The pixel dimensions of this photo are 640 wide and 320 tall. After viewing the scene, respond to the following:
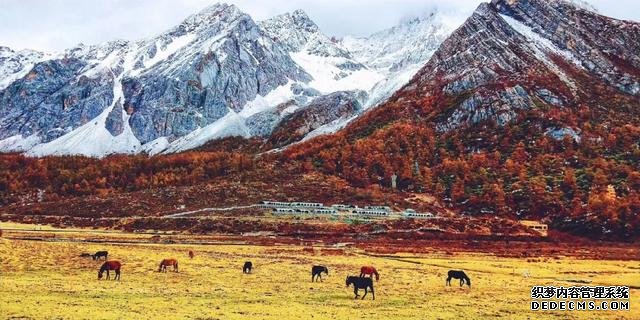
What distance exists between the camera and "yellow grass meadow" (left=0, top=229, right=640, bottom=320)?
42.5 meters

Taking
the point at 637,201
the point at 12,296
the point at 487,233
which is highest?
the point at 637,201

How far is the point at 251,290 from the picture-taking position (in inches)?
2115

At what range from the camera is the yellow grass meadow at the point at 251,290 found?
1673 inches

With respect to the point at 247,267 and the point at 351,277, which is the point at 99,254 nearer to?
the point at 247,267

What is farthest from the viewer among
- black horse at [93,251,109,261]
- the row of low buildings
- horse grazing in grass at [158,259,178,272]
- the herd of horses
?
the row of low buildings

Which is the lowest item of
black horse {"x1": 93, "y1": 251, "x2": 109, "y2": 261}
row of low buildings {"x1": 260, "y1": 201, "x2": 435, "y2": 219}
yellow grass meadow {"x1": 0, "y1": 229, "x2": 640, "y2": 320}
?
yellow grass meadow {"x1": 0, "y1": 229, "x2": 640, "y2": 320}

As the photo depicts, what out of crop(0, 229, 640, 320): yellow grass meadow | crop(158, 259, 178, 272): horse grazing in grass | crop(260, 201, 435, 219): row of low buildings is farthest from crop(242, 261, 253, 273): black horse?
crop(260, 201, 435, 219): row of low buildings

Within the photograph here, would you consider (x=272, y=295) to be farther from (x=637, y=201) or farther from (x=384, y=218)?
(x=637, y=201)

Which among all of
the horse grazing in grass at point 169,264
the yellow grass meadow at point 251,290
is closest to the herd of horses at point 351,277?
the horse grazing in grass at point 169,264

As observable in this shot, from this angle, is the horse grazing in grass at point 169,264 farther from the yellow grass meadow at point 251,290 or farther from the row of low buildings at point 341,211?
the row of low buildings at point 341,211

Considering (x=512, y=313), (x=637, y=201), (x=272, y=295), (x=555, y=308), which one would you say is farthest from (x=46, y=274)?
(x=637, y=201)

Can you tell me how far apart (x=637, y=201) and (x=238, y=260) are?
5688 inches

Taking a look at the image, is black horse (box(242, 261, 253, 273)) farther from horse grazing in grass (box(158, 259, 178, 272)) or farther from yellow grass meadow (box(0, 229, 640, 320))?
horse grazing in grass (box(158, 259, 178, 272))

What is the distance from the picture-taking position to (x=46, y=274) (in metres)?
59.1
